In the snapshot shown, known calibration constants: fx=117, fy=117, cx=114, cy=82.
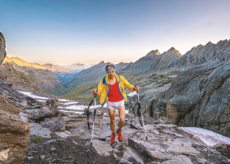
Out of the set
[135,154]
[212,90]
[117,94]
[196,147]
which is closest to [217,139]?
[196,147]

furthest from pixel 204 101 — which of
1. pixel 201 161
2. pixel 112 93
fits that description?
pixel 112 93

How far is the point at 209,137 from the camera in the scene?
9.02m

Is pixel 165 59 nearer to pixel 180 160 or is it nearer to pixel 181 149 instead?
pixel 181 149

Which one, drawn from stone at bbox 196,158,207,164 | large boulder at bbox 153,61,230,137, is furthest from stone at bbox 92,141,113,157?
large boulder at bbox 153,61,230,137

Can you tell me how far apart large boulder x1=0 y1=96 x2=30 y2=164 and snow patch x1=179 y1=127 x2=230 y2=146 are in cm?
1086

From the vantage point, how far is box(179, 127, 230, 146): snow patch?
8.27m

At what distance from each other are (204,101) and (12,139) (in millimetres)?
14695

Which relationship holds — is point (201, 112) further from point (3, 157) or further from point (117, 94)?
point (3, 157)

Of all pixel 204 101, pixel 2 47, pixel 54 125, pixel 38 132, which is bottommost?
pixel 54 125

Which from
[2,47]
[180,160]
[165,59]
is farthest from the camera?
[165,59]

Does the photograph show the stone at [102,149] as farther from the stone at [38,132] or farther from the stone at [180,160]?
the stone at [38,132]

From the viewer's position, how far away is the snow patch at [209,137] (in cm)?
827

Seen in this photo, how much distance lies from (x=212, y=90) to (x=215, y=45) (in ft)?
477

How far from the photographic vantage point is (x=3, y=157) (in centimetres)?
359
